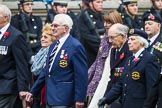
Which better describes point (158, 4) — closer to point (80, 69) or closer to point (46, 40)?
point (46, 40)

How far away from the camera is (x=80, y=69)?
402 inches

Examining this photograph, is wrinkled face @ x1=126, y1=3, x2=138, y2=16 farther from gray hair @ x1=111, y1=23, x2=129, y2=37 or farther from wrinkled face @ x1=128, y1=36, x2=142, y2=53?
wrinkled face @ x1=128, y1=36, x2=142, y2=53

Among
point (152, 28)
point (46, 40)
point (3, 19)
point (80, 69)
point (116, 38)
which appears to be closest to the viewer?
point (80, 69)

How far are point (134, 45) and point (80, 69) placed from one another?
0.79 m

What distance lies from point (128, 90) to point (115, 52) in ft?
3.18

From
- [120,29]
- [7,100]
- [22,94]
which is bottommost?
[7,100]

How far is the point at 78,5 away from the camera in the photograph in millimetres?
16938

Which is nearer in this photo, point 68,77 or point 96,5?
point 68,77

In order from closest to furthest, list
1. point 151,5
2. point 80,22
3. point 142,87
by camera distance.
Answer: point 142,87 < point 80,22 < point 151,5

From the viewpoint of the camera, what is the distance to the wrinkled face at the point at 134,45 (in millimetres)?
10023

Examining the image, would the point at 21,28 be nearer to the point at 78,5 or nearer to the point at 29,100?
the point at 78,5

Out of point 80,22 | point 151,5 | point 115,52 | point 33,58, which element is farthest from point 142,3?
point 115,52

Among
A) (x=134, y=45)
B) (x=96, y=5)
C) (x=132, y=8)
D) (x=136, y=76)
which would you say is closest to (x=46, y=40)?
(x=134, y=45)

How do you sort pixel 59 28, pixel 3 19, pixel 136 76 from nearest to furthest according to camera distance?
pixel 136 76 < pixel 59 28 < pixel 3 19
